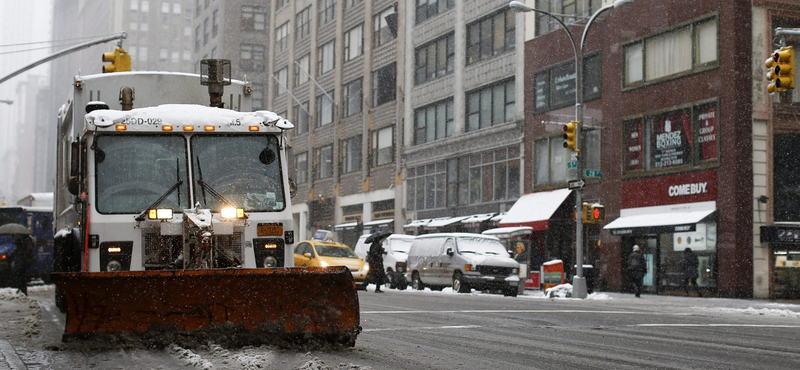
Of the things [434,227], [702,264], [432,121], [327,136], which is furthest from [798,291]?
[327,136]

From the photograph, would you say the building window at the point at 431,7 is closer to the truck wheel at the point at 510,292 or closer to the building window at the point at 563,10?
the building window at the point at 563,10

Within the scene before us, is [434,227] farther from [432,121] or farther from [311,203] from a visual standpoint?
[311,203]

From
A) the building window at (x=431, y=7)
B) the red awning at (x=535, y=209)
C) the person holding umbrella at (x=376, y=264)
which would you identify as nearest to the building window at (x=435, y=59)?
the building window at (x=431, y=7)

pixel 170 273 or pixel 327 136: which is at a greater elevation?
pixel 327 136

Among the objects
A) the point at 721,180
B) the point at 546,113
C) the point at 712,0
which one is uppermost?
the point at 712,0

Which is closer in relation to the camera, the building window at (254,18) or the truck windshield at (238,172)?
the truck windshield at (238,172)

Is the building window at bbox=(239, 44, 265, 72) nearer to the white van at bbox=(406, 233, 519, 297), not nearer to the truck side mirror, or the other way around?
the white van at bbox=(406, 233, 519, 297)

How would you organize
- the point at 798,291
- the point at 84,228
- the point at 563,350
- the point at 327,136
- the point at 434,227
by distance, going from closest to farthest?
the point at 563,350
the point at 84,228
the point at 798,291
the point at 434,227
the point at 327,136

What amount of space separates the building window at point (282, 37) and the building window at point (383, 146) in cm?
1795

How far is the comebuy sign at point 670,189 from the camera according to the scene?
31.8m

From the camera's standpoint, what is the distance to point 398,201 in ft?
174

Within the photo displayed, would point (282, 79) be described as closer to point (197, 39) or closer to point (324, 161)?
point (324, 161)

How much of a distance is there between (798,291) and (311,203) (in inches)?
1533

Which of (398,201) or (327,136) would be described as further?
(327,136)
